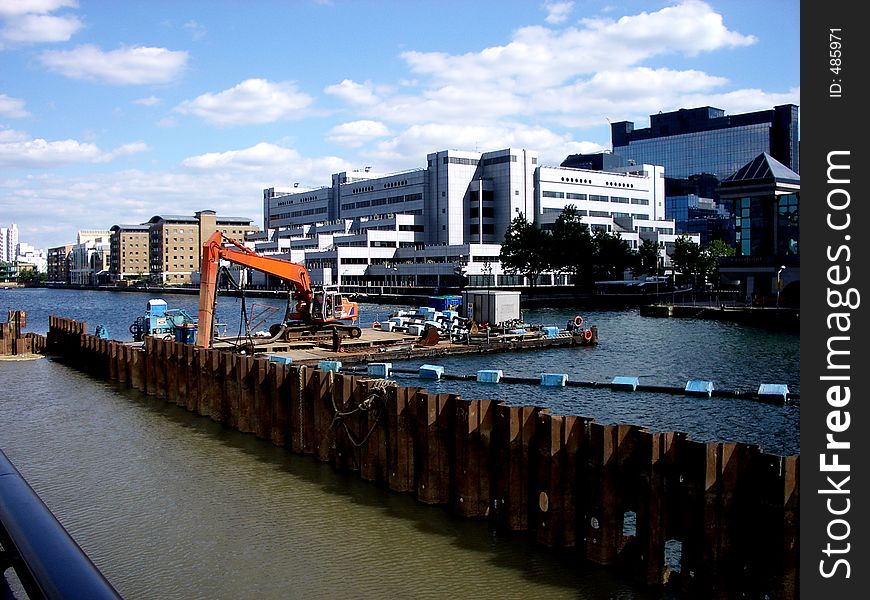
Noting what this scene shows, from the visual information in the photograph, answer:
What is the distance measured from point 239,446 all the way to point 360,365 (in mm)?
22252

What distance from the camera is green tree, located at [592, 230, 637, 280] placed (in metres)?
138

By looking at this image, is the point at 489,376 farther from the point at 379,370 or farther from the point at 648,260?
the point at 648,260

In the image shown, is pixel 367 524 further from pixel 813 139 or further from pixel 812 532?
pixel 813 139

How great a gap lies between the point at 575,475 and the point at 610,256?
128 m

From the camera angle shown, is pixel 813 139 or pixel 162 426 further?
pixel 162 426

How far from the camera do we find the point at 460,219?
168m

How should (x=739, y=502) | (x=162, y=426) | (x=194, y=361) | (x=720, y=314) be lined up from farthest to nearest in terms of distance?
(x=720, y=314)
(x=194, y=361)
(x=162, y=426)
(x=739, y=502)

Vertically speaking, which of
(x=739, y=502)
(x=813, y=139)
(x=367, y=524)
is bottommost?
(x=367, y=524)

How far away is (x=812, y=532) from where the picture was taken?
8555 mm

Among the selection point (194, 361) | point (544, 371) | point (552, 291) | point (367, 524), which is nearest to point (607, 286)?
point (552, 291)

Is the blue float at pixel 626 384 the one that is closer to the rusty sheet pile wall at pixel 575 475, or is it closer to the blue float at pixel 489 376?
the blue float at pixel 489 376

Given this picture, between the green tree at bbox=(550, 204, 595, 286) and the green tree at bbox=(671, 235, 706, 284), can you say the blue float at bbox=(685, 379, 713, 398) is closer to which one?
the green tree at bbox=(550, 204, 595, 286)

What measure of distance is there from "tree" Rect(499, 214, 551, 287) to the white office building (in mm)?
11305

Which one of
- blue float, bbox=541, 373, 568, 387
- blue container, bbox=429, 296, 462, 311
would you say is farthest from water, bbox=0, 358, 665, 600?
blue container, bbox=429, 296, 462, 311
